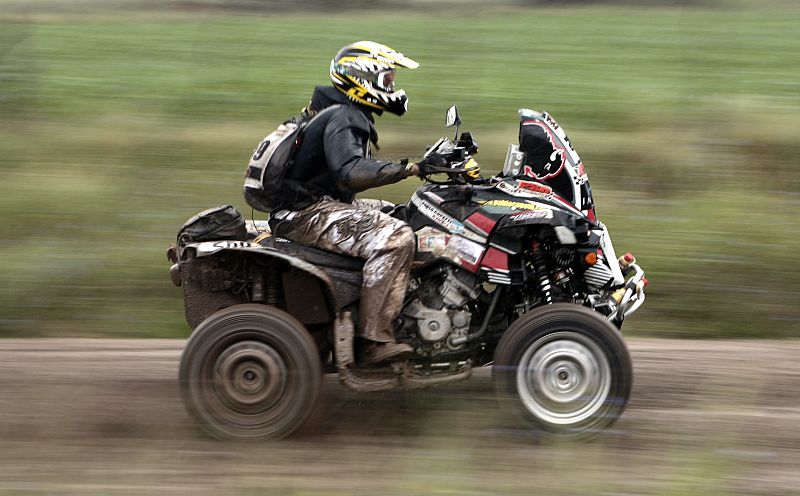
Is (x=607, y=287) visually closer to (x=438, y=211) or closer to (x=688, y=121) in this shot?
(x=438, y=211)

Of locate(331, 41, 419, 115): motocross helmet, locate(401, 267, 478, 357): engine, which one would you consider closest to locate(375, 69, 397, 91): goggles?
locate(331, 41, 419, 115): motocross helmet

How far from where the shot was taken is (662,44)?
63.6 ft

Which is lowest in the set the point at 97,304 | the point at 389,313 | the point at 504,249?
the point at 97,304

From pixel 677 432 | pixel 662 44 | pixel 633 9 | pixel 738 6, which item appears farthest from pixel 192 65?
pixel 677 432

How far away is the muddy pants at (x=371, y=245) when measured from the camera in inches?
242

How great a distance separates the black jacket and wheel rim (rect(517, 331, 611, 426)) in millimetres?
1218

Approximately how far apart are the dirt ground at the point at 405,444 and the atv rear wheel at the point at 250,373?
0.13 meters

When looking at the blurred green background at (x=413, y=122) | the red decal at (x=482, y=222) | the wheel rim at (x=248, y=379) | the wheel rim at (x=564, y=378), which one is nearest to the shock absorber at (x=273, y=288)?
the wheel rim at (x=248, y=379)

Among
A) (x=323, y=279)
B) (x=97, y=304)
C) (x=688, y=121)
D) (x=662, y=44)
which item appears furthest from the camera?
(x=662, y=44)

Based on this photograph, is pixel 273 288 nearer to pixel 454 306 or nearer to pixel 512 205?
pixel 454 306

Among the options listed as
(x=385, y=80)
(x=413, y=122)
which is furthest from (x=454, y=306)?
(x=413, y=122)

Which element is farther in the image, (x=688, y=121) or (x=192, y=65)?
(x=192, y=65)

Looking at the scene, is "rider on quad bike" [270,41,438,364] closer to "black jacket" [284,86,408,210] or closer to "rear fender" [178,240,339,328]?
"black jacket" [284,86,408,210]

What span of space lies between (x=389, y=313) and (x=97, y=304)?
411cm
